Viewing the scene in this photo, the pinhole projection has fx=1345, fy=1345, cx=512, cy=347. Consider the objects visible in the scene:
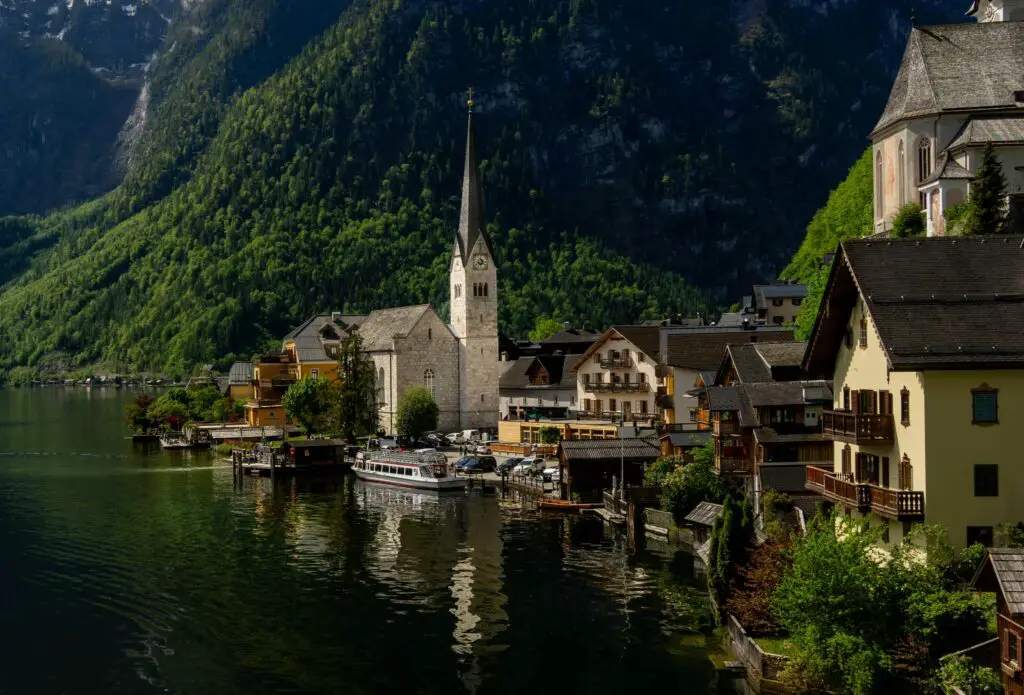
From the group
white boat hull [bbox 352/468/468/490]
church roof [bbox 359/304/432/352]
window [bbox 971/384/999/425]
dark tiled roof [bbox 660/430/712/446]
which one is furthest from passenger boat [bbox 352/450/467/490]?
window [bbox 971/384/999/425]

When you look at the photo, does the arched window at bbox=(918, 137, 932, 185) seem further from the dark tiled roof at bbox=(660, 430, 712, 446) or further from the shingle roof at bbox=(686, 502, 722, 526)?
the shingle roof at bbox=(686, 502, 722, 526)

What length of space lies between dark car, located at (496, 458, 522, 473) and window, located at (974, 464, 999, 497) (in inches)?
2609

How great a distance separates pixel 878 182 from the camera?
3420 inches

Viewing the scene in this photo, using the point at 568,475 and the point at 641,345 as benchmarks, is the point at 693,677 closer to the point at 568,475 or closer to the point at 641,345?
the point at 568,475

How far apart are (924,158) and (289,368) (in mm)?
102453

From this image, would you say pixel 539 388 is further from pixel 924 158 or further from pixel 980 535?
pixel 980 535

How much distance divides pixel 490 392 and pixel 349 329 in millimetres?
27611

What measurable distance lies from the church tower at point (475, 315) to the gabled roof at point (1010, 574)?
109m

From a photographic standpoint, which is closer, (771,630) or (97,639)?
(771,630)

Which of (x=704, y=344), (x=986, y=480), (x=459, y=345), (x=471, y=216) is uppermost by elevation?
(x=471, y=216)

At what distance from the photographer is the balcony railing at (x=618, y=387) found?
115000 millimetres

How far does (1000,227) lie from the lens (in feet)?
208

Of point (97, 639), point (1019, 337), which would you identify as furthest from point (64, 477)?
point (1019, 337)

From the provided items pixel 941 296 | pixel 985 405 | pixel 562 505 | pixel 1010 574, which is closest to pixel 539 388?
pixel 562 505
